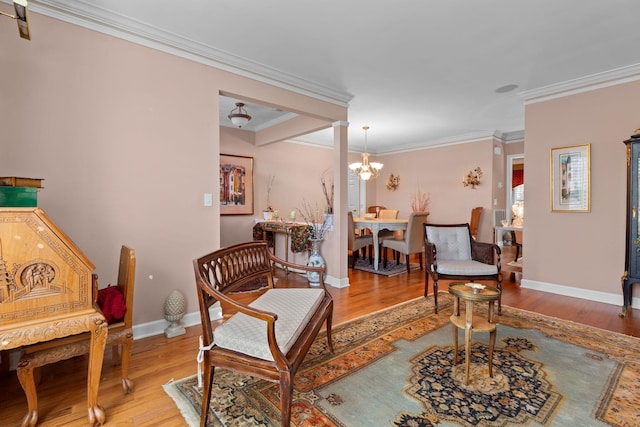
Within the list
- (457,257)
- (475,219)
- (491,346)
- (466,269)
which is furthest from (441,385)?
(475,219)

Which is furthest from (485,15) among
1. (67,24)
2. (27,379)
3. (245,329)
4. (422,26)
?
(27,379)

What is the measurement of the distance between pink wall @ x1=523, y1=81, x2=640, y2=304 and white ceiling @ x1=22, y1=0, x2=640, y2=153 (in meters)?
0.28

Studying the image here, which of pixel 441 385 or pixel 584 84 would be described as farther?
pixel 584 84

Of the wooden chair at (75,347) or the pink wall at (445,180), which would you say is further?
the pink wall at (445,180)

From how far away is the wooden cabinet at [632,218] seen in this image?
118 inches

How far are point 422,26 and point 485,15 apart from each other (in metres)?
0.47

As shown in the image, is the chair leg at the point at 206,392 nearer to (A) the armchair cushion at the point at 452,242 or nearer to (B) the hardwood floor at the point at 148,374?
(B) the hardwood floor at the point at 148,374

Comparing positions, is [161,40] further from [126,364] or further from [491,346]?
[491,346]

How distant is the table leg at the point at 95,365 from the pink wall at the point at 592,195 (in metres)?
4.69

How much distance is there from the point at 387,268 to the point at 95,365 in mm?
4363

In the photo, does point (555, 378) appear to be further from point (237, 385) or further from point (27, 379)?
point (27, 379)

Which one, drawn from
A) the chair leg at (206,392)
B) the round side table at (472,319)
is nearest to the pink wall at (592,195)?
the round side table at (472,319)

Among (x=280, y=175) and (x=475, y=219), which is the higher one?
(x=280, y=175)

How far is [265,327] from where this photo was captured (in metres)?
1.57
